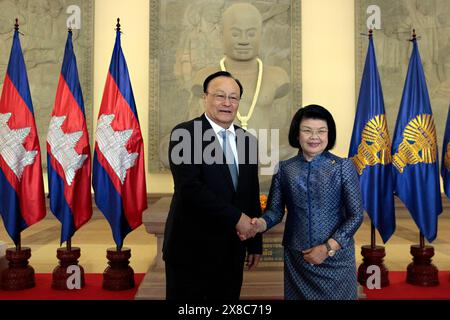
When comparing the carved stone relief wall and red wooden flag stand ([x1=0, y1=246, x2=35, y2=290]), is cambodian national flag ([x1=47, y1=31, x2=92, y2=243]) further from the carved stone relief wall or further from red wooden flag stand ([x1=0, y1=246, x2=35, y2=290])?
the carved stone relief wall

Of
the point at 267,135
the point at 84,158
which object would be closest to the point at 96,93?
the point at 267,135

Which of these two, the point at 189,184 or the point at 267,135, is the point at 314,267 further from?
the point at 267,135

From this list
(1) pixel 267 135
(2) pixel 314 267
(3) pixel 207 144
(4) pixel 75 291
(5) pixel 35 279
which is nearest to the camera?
(2) pixel 314 267

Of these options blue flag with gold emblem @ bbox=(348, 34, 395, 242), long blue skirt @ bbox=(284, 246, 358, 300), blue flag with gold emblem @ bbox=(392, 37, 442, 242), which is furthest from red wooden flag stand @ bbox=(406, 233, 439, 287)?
long blue skirt @ bbox=(284, 246, 358, 300)

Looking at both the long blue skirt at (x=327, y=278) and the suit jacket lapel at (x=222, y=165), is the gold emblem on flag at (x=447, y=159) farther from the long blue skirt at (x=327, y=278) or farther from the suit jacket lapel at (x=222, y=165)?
the suit jacket lapel at (x=222, y=165)

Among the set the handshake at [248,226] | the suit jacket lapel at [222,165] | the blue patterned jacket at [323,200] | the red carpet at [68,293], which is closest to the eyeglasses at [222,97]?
the suit jacket lapel at [222,165]

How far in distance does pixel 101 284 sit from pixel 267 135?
170 inches

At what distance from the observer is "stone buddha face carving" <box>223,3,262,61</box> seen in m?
7.52

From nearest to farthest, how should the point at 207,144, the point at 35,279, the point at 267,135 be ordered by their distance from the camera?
1. the point at 207,144
2. the point at 35,279
3. the point at 267,135

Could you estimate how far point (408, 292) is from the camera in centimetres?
372

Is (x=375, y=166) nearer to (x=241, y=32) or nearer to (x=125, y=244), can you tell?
(x=125, y=244)

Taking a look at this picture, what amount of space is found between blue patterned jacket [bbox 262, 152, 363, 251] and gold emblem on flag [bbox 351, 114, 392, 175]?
188cm

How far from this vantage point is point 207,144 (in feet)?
7.36

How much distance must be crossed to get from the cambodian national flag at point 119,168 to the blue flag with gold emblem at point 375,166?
1898 mm
